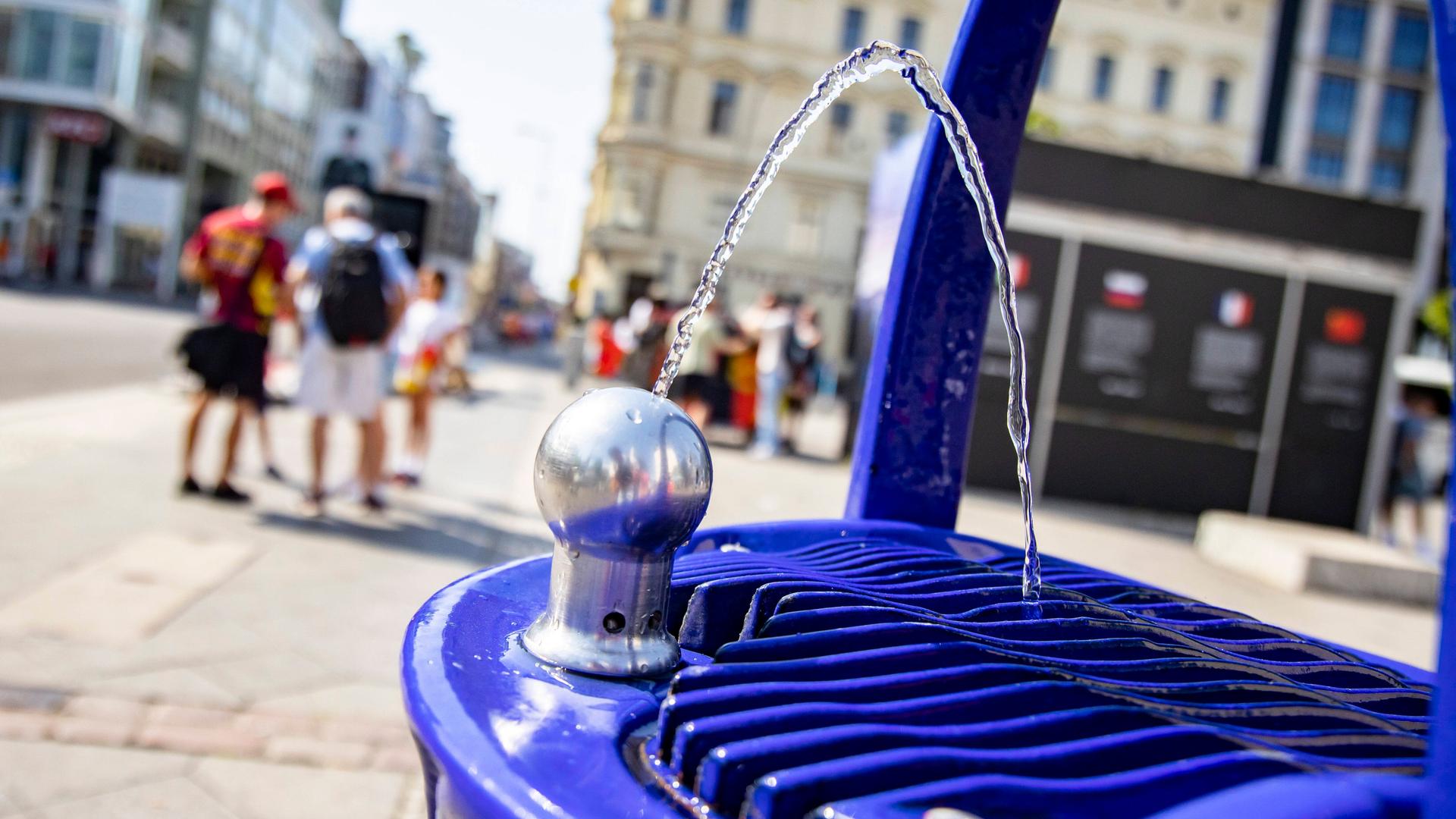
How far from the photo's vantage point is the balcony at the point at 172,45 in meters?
42.3

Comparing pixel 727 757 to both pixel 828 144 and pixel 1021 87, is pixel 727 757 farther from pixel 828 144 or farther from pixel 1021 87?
pixel 828 144

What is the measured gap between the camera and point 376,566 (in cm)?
501

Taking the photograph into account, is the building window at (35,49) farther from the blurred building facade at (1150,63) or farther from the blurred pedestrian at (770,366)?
the blurred pedestrian at (770,366)

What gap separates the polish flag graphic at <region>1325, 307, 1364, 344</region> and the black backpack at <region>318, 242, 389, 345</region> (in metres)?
8.61

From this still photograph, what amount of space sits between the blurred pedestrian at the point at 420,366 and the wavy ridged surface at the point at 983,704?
6.00 m

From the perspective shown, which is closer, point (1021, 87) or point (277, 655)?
point (1021, 87)

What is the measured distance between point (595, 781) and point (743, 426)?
41.0 feet

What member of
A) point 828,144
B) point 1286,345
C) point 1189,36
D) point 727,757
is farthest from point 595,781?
point 1189,36

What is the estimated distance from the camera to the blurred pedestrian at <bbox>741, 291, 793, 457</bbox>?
11.8 meters

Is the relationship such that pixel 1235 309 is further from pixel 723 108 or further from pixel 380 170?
pixel 723 108

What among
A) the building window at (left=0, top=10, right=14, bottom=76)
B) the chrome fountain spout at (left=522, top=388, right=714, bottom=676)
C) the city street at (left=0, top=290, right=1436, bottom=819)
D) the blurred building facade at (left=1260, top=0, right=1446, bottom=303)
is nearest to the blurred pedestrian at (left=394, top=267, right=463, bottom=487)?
the city street at (left=0, top=290, right=1436, bottom=819)

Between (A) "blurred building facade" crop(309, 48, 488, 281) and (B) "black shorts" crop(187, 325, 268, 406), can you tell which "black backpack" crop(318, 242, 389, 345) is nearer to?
(B) "black shorts" crop(187, 325, 268, 406)

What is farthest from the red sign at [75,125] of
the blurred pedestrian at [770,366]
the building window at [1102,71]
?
the blurred pedestrian at [770,366]

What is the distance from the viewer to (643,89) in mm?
39906
